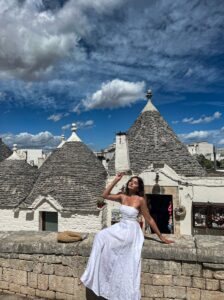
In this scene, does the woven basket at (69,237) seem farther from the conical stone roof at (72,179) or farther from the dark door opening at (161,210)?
the dark door opening at (161,210)

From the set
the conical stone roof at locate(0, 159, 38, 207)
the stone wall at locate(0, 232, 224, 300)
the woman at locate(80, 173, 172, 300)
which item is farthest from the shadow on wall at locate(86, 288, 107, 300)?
the conical stone roof at locate(0, 159, 38, 207)

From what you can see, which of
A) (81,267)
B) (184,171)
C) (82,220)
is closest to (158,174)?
(184,171)

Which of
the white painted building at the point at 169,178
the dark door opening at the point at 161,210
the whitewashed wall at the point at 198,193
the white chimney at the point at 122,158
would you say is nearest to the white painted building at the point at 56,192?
the white painted building at the point at 169,178

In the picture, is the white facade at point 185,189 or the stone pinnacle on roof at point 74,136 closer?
the white facade at point 185,189

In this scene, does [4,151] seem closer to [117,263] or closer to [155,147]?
[155,147]

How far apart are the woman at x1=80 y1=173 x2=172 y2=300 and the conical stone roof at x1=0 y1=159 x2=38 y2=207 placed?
11488 millimetres

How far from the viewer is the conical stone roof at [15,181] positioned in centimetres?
1504

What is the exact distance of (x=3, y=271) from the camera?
501 cm

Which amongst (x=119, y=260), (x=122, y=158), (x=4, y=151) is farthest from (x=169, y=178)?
(x=4, y=151)

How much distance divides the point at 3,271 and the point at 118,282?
2.10m

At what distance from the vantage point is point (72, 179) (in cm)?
1497

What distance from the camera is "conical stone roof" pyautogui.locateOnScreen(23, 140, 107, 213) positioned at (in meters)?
14.0

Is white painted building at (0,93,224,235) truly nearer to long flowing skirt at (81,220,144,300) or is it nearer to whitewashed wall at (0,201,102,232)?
whitewashed wall at (0,201,102,232)

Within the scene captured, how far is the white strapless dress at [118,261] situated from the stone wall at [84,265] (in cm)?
48
